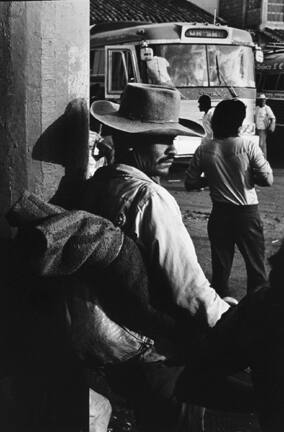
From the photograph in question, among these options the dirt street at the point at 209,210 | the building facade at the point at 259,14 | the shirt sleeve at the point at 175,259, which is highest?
the building facade at the point at 259,14

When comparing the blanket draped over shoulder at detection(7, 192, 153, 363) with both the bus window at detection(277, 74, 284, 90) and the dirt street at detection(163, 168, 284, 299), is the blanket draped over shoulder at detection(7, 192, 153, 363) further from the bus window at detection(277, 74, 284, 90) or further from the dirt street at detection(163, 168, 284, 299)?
the bus window at detection(277, 74, 284, 90)

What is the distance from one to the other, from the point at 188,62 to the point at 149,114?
11.8 m

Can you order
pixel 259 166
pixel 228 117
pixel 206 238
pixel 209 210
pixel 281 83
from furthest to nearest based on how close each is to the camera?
pixel 281 83, pixel 209 210, pixel 206 238, pixel 259 166, pixel 228 117

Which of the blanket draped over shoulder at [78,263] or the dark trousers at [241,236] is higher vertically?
the blanket draped over shoulder at [78,263]

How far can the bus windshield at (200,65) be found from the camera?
45.6 ft

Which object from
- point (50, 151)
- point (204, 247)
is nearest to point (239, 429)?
point (50, 151)

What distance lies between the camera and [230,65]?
14.6m

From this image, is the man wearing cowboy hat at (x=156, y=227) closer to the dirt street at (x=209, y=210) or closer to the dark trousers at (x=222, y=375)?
the dark trousers at (x=222, y=375)

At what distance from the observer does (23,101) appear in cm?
236

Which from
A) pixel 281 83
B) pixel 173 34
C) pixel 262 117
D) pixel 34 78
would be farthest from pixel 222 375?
pixel 281 83

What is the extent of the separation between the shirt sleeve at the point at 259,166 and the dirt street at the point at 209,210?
132 cm

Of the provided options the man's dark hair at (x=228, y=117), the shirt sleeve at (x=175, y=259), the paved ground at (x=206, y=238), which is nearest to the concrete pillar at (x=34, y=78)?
the shirt sleeve at (x=175, y=259)

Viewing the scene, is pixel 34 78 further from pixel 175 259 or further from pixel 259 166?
pixel 259 166

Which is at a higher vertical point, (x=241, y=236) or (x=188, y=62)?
(x=188, y=62)
